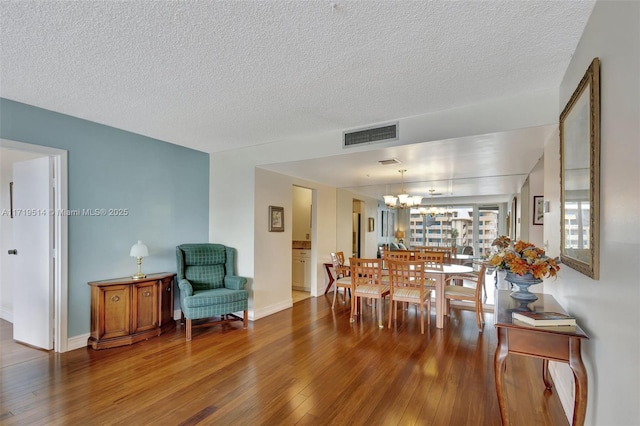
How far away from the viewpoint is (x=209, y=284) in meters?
4.25

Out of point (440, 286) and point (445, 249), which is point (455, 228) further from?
point (440, 286)

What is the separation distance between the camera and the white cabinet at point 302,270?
6250 millimetres

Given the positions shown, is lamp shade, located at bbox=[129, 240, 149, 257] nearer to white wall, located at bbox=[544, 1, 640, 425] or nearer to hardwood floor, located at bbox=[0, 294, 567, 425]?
hardwood floor, located at bbox=[0, 294, 567, 425]

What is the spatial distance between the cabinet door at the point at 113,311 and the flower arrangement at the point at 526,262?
3.75 metres

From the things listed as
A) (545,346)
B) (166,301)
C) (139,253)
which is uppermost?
(139,253)

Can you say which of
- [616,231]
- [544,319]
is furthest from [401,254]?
[616,231]

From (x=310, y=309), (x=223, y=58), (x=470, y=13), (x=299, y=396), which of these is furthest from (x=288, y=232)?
(x=470, y=13)

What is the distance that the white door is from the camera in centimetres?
323

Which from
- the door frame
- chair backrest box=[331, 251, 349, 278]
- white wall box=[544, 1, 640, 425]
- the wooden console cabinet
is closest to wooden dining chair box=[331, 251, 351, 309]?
chair backrest box=[331, 251, 349, 278]

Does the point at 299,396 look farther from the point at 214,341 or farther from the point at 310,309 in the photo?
the point at 310,309

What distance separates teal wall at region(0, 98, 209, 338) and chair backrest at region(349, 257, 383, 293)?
7.95 feet

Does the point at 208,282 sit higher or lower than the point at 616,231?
lower

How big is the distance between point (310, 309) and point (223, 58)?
396 cm

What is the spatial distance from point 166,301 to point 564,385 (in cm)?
419
